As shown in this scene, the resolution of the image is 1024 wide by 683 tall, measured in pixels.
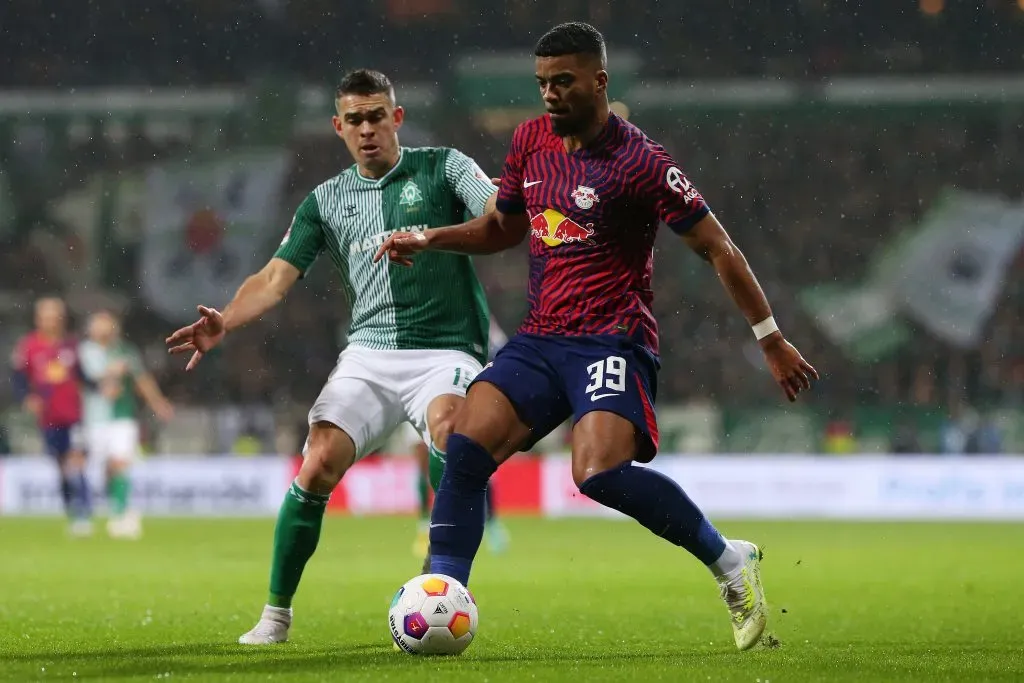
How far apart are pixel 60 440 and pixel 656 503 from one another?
38.1ft

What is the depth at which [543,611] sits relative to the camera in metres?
7.39

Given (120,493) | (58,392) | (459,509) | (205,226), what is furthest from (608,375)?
(205,226)

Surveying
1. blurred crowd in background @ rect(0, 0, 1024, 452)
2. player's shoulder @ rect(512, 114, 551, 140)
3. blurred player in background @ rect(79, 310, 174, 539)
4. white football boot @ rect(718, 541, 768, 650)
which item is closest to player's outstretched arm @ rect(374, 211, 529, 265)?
player's shoulder @ rect(512, 114, 551, 140)

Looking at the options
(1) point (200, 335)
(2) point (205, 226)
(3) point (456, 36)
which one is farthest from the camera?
(3) point (456, 36)

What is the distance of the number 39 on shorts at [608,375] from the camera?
528 cm

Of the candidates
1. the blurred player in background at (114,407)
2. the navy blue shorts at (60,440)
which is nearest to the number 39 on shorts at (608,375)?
the blurred player in background at (114,407)

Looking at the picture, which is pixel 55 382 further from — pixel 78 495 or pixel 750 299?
pixel 750 299

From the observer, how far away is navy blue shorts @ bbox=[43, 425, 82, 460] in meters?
15.7

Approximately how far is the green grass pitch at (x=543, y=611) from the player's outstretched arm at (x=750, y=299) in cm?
93

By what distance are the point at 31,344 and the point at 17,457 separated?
4.46 meters

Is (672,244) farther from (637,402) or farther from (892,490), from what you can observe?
(637,402)

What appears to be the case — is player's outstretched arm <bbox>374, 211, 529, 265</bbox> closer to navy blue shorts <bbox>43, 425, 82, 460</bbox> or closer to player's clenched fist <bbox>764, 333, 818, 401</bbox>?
player's clenched fist <bbox>764, 333, 818, 401</bbox>

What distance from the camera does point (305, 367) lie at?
920 inches

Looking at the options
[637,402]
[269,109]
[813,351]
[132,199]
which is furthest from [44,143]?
[637,402]
